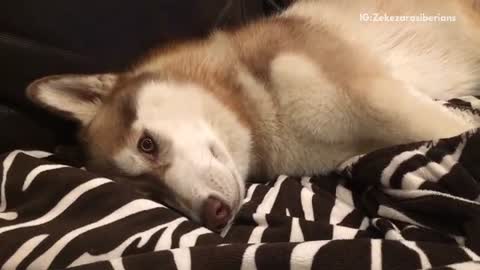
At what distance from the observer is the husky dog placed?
1.35 metres

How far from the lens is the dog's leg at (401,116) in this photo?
1.34 meters

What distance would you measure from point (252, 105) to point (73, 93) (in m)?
0.54

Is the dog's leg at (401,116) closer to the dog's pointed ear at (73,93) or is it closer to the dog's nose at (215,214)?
the dog's nose at (215,214)

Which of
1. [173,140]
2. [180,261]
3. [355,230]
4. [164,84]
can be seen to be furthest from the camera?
[164,84]

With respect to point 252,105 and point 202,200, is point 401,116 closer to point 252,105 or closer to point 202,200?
point 252,105

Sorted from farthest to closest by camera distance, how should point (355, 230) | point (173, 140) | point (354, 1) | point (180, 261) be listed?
point (354, 1)
point (173, 140)
point (355, 230)
point (180, 261)

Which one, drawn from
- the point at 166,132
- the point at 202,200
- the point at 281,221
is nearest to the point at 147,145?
the point at 166,132

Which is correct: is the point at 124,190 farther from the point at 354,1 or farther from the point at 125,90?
the point at 354,1

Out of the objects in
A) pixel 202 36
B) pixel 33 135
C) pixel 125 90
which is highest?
pixel 202 36

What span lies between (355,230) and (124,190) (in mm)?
519

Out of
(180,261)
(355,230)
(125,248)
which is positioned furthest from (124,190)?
(355,230)

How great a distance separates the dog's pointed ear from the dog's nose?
21.9 inches

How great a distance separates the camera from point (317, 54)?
4.80ft

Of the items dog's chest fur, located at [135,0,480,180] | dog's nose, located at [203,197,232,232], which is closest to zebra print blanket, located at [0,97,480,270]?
dog's nose, located at [203,197,232,232]
